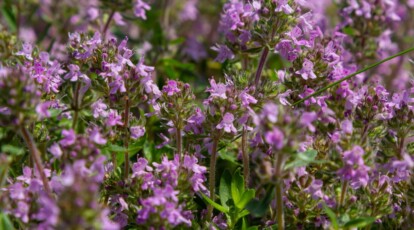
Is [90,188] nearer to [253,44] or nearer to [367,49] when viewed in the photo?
[253,44]

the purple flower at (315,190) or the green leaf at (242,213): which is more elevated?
the purple flower at (315,190)

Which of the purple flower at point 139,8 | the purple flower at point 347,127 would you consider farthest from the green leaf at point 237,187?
the purple flower at point 139,8

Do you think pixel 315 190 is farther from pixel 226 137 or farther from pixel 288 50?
pixel 288 50

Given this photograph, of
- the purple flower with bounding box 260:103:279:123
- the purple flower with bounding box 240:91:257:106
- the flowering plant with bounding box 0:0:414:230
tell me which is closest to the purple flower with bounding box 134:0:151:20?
the flowering plant with bounding box 0:0:414:230

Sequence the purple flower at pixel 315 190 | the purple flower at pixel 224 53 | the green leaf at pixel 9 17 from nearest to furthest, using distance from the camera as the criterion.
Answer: the purple flower at pixel 315 190
the purple flower at pixel 224 53
the green leaf at pixel 9 17

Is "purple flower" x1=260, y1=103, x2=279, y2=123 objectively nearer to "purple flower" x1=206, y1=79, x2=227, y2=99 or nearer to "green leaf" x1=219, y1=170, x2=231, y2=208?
"purple flower" x1=206, y1=79, x2=227, y2=99

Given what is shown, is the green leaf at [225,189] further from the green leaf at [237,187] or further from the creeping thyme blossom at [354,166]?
the creeping thyme blossom at [354,166]
